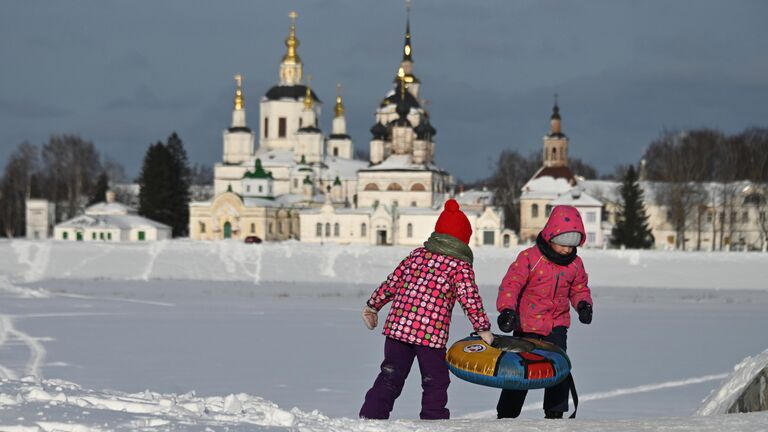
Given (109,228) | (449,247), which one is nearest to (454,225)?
Answer: (449,247)

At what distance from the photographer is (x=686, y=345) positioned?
55.3 ft

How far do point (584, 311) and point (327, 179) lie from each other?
70.3 m

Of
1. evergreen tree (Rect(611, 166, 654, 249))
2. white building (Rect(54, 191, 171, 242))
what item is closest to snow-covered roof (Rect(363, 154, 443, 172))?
evergreen tree (Rect(611, 166, 654, 249))

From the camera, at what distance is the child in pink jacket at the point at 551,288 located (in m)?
7.23

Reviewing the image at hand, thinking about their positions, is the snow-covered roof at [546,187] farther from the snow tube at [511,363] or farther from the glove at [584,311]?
the snow tube at [511,363]

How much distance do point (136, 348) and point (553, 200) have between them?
52.4 metres

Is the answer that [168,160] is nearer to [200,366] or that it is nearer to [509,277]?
[200,366]

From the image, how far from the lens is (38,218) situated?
74.4 meters

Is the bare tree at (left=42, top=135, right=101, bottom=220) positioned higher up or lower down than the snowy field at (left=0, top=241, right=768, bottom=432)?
higher up

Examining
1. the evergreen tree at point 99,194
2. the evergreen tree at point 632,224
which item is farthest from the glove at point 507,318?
the evergreen tree at point 99,194

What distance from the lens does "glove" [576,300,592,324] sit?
23.5 ft

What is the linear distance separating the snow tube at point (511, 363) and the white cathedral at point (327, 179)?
173 ft

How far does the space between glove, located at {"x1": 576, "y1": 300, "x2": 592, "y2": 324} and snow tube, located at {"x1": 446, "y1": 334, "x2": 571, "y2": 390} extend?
1.14 ft

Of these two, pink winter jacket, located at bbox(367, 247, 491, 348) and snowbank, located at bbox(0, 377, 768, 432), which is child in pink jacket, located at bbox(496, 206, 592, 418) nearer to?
pink winter jacket, located at bbox(367, 247, 491, 348)
